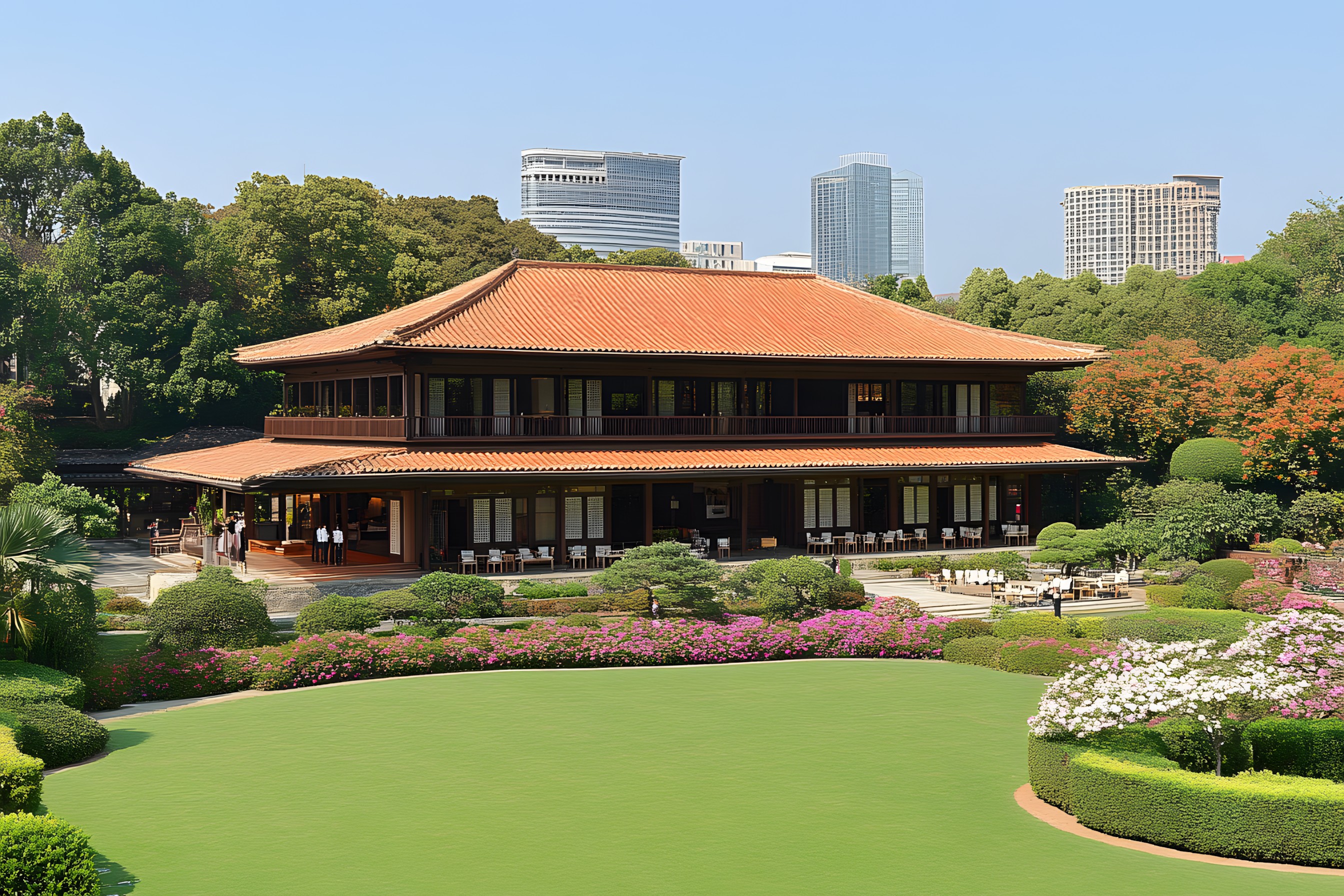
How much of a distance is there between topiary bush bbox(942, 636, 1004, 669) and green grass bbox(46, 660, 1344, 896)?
3.13 m

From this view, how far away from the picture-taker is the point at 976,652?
26172mm

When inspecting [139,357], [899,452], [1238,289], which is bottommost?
[899,452]

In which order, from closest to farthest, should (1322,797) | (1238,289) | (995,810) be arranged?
(1322,797)
(995,810)
(1238,289)

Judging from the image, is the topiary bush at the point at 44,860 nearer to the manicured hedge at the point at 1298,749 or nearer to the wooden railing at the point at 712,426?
the manicured hedge at the point at 1298,749

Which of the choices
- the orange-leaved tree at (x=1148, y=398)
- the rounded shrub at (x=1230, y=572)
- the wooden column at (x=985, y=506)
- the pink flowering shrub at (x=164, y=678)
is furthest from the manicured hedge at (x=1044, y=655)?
the orange-leaved tree at (x=1148, y=398)

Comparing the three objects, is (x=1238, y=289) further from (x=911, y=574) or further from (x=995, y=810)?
(x=995, y=810)

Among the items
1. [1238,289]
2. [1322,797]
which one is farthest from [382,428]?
[1238,289]

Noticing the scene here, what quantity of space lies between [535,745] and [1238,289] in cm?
7068

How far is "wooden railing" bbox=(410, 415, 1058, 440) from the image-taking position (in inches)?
1494

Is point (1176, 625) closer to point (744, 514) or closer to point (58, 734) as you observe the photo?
point (744, 514)

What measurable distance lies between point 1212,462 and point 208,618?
3605cm

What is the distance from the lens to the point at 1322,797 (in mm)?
13148

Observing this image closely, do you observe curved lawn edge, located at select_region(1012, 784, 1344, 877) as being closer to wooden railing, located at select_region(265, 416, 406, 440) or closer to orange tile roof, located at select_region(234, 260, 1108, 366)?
orange tile roof, located at select_region(234, 260, 1108, 366)

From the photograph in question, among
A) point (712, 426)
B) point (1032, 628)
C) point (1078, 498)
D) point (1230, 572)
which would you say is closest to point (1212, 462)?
point (1078, 498)
